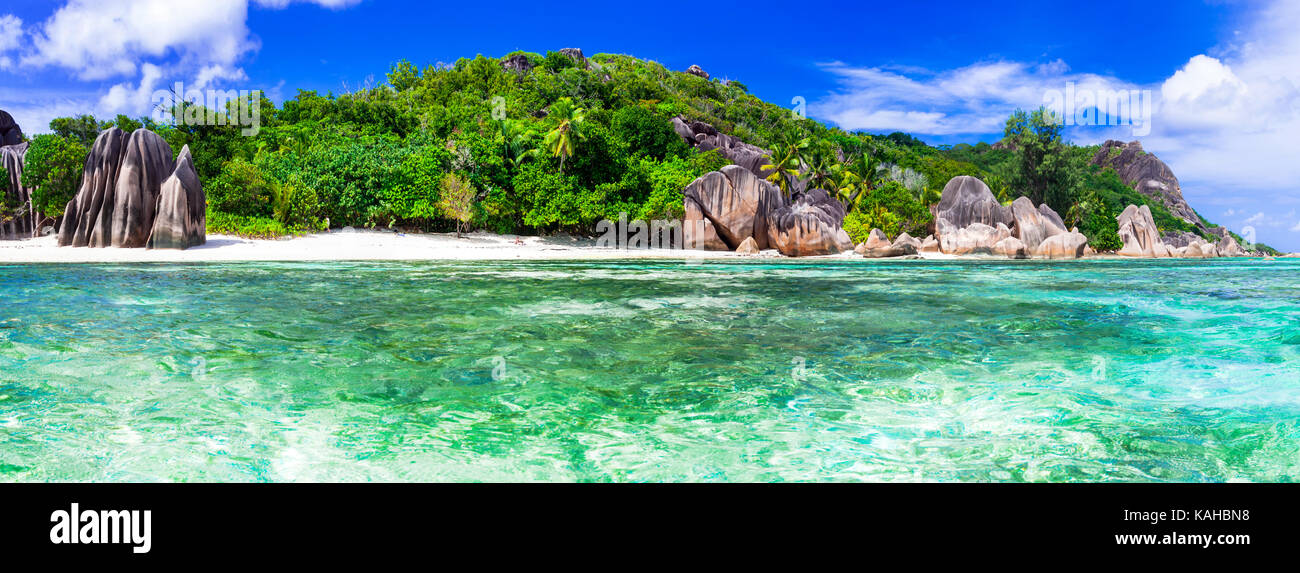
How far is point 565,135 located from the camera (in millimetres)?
38938

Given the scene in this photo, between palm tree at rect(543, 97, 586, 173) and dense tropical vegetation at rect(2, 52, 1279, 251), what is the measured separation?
0.26 feet

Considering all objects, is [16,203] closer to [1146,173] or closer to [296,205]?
[296,205]

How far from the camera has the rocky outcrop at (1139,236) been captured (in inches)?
2228

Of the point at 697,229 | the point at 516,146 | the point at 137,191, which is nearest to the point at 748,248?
the point at 697,229

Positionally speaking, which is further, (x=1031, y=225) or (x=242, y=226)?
(x=1031, y=225)

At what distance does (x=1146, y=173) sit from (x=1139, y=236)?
221 feet

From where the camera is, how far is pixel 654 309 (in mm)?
11328

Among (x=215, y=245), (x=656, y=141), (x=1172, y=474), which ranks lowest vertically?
(x=1172, y=474)

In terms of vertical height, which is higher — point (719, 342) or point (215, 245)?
point (215, 245)

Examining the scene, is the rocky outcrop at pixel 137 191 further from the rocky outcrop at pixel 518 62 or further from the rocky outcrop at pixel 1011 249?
the rocky outcrop at pixel 518 62
